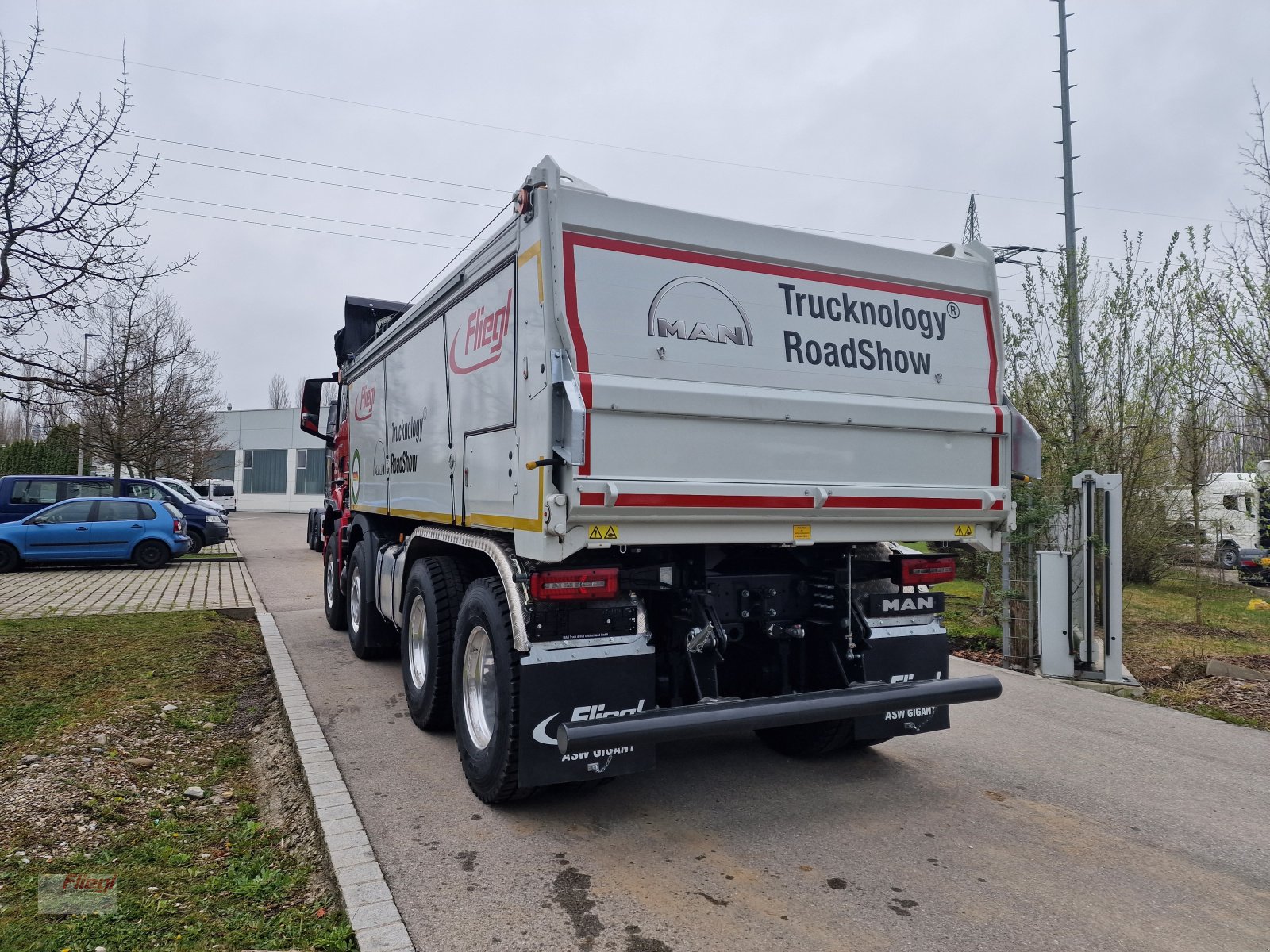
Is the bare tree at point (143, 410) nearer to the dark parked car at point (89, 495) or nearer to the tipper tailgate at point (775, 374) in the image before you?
the dark parked car at point (89, 495)

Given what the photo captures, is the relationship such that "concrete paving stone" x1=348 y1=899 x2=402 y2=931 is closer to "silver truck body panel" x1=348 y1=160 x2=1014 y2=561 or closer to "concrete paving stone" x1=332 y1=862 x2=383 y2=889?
"concrete paving stone" x1=332 y1=862 x2=383 y2=889

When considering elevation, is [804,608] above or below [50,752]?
above

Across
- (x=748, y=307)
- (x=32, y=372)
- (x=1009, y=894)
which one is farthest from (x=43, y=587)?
(x=1009, y=894)

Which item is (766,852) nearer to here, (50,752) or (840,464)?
(840,464)

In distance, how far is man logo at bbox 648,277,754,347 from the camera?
428 centimetres

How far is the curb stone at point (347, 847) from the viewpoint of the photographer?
10.5 ft

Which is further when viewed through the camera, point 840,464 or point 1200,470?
point 1200,470

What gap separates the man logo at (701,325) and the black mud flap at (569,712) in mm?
1599

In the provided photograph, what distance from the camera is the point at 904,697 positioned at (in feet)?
14.5

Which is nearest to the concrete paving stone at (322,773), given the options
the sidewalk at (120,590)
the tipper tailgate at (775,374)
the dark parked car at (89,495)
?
the tipper tailgate at (775,374)

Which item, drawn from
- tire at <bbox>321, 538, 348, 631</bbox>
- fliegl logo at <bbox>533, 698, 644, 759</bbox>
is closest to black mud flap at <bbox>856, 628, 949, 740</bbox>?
fliegl logo at <bbox>533, 698, 644, 759</bbox>

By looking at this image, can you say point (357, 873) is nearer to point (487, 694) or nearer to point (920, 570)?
point (487, 694)

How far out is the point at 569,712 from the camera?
4.10 m

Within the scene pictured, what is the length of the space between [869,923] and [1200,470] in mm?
11766
